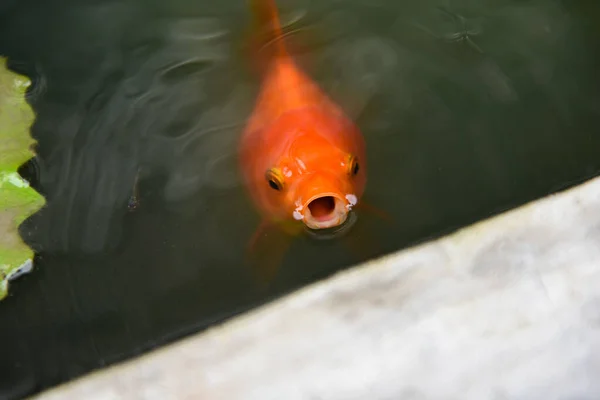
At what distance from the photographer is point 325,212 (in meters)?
1.76

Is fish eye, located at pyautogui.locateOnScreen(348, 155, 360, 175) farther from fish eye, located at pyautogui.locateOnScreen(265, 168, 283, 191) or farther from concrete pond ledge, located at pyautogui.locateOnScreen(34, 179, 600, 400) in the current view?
concrete pond ledge, located at pyautogui.locateOnScreen(34, 179, 600, 400)

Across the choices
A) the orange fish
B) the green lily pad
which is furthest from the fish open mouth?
the green lily pad

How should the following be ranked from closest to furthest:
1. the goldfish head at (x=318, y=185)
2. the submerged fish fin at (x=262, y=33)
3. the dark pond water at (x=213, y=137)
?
the goldfish head at (x=318, y=185) → the dark pond water at (x=213, y=137) → the submerged fish fin at (x=262, y=33)

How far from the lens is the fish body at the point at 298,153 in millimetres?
1737

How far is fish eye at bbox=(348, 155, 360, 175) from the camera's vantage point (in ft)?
5.87

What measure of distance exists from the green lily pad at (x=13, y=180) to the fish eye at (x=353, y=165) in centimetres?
105

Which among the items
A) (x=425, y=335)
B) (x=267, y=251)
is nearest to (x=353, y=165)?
(x=267, y=251)

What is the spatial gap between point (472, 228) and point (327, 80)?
2.88 feet

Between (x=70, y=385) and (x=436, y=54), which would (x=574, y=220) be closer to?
(x=436, y=54)

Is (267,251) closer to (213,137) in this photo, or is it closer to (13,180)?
(213,137)

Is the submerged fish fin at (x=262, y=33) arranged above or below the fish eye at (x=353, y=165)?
above

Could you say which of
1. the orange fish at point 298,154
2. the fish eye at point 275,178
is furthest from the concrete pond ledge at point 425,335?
the fish eye at point 275,178

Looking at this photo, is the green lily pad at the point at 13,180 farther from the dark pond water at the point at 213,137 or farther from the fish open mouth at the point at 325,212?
the fish open mouth at the point at 325,212

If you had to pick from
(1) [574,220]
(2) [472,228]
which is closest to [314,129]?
(2) [472,228]
